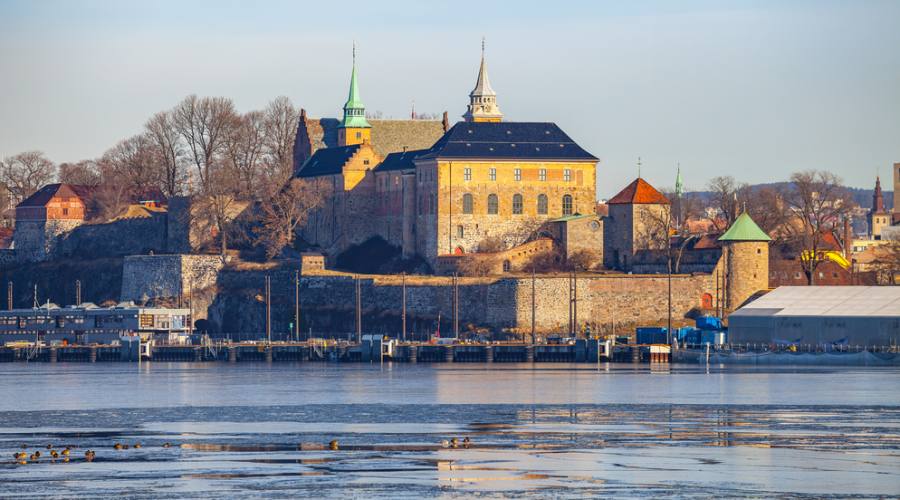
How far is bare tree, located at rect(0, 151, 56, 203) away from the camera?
145 m

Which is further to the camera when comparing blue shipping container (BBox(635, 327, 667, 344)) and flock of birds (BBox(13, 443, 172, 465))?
blue shipping container (BBox(635, 327, 667, 344))

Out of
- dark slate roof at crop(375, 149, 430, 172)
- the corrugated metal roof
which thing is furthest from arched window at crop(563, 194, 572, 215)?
the corrugated metal roof

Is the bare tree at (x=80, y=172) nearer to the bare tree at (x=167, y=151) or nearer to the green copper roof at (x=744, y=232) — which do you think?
the bare tree at (x=167, y=151)

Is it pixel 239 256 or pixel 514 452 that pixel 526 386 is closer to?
pixel 514 452

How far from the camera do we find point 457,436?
163 ft

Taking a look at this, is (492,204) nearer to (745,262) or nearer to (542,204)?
(542,204)

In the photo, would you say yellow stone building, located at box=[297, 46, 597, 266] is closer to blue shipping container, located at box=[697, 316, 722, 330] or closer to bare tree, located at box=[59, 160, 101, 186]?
blue shipping container, located at box=[697, 316, 722, 330]

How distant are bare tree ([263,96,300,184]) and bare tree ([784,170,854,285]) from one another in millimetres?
31823

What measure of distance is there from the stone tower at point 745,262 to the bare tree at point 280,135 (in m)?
35.3

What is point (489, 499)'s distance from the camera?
3788 cm

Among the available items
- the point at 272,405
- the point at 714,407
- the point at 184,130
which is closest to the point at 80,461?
the point at 272,405

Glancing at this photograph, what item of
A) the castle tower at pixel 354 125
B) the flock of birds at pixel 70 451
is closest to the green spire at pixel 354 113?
the castle tower at pixel 354 125

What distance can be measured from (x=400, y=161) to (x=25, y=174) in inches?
1582

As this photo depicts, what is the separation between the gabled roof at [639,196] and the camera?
10719cm
